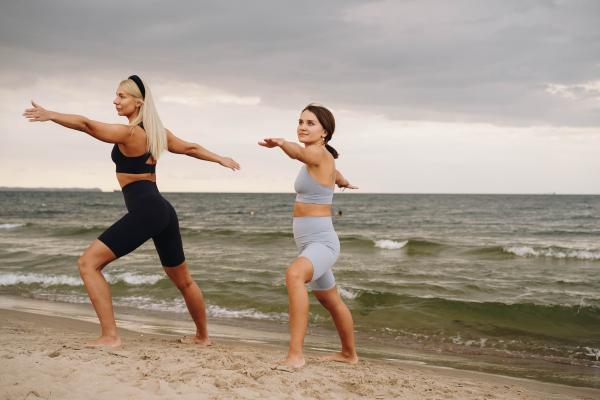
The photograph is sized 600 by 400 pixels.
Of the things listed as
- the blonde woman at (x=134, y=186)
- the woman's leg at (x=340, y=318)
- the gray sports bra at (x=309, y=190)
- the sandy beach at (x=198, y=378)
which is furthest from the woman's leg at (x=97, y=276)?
the woman's leg at (x=340, y=318)

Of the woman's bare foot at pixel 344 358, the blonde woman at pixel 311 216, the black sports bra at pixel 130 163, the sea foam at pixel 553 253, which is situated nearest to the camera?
the blonde woman at pixel 311 216

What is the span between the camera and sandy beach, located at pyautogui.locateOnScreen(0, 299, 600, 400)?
419cm

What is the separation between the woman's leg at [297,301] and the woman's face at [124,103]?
1.98m

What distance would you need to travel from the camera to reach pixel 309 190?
197 inches

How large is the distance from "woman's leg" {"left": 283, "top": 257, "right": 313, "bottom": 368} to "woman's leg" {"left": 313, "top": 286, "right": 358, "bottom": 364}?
1.52ft

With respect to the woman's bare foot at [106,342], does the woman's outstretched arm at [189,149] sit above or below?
above

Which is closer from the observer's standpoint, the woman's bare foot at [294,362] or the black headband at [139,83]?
the woman's bare foot at [294,362]

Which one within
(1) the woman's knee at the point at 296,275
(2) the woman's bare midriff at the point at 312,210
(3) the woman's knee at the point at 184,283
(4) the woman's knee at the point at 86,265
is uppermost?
(2) the woman's bare midriff at the point at 312,210

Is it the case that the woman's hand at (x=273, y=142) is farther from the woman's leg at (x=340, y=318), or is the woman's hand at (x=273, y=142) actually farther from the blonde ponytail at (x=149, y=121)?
the woman's leg at (x=340, y=318)

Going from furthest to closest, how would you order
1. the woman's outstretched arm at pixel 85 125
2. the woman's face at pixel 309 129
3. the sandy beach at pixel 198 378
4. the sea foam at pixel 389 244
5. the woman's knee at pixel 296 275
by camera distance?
the sea foam at pixel 389 244 < the woman's face at pixel 309 129 < the woman's knee at pixel 296 275 < the woman's outstretched arm at pixel 85 125 < the sandy beach at pixel 198 378

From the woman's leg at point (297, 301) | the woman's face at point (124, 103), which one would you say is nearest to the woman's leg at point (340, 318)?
the woman's leg at point (297, 301)

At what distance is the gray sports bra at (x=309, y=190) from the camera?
4.98 meters

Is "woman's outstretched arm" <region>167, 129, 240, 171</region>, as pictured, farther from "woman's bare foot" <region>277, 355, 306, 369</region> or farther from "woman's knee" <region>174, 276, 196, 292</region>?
"woman's bare foot" <region>277, 355, 306, 369</region>

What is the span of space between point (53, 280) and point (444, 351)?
29.2ft
